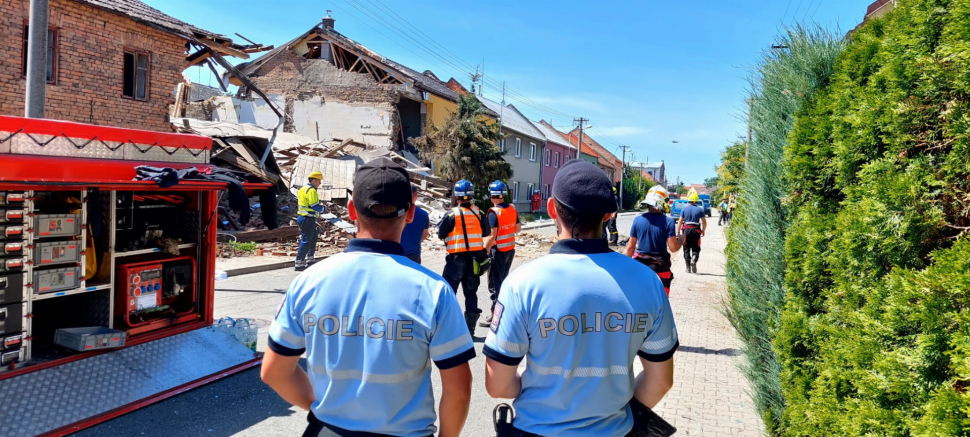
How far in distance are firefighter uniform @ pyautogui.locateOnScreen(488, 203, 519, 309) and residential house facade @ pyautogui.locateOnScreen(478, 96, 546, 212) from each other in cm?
2949

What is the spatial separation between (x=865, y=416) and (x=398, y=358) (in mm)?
1614

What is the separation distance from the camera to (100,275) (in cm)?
571

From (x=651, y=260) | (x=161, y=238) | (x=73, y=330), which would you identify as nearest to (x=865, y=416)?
(x=651, y=260)

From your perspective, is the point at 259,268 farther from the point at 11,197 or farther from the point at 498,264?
the point at 11,197

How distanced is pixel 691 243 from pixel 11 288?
41.5ft

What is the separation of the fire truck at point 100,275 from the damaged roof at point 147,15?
33.3 feet

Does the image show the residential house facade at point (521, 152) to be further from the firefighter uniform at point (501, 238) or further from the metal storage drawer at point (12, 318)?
the metal storage drawer at point (12, 318)

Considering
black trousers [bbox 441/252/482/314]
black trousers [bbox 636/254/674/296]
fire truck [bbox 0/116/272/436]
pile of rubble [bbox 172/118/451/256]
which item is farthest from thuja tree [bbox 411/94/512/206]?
fire truck [bbox 0/116/272/436]

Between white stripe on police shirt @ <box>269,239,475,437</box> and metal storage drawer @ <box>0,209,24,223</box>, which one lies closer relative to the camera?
white stripe on police shirt @ <box>269,239,475,437</box>

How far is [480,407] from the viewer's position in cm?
528

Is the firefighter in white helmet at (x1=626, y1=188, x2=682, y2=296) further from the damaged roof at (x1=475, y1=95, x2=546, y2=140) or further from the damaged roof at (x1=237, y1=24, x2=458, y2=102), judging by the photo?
the damaged roof at (x1=475, y1=95, x2=546, y2=140)

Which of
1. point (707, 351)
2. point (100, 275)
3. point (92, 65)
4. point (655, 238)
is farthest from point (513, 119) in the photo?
point (100, 275)

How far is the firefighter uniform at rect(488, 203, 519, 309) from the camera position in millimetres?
7746

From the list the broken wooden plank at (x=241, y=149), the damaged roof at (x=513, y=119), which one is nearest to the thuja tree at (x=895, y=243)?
the broken wooden plank at (x=241, y=149)
